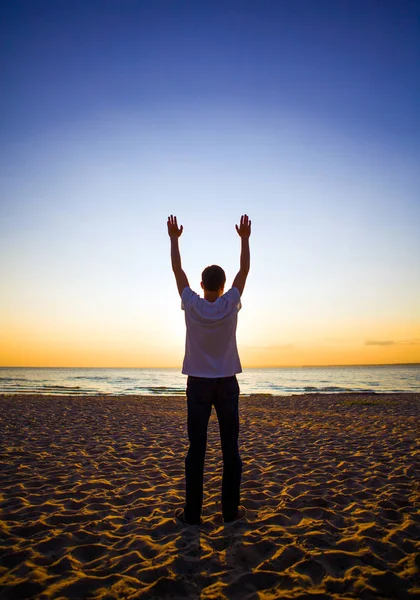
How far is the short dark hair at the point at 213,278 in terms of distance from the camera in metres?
4.01

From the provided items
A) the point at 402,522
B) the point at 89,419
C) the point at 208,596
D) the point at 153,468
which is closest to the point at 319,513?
the point at 402,522

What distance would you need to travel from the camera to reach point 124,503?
4.81 meters

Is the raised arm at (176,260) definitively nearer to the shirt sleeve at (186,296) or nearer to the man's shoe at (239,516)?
the shirt sleeve at (186,296)

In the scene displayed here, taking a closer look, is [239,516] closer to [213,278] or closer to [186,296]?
[186,296]

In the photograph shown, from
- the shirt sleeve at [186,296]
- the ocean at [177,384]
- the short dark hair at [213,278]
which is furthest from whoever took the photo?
the ocean at [177,384]

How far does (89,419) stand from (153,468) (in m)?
7.84

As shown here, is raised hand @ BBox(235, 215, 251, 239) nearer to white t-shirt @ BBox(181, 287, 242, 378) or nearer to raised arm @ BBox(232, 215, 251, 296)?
raised arm @ BBox(232, 215, 251, 296)

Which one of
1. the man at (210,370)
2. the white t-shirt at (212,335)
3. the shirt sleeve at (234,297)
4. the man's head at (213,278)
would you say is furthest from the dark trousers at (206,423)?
the man's head at (213,278)

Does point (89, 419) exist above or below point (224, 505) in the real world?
below

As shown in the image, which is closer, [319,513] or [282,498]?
[319,513]

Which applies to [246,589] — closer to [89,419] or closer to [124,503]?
[124,503]

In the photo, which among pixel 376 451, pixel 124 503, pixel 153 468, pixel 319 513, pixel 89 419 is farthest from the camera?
pixel 89 419

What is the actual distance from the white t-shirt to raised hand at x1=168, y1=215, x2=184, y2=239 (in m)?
0.76

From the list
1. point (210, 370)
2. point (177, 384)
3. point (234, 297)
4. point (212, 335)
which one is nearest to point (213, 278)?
point (234, 297)
